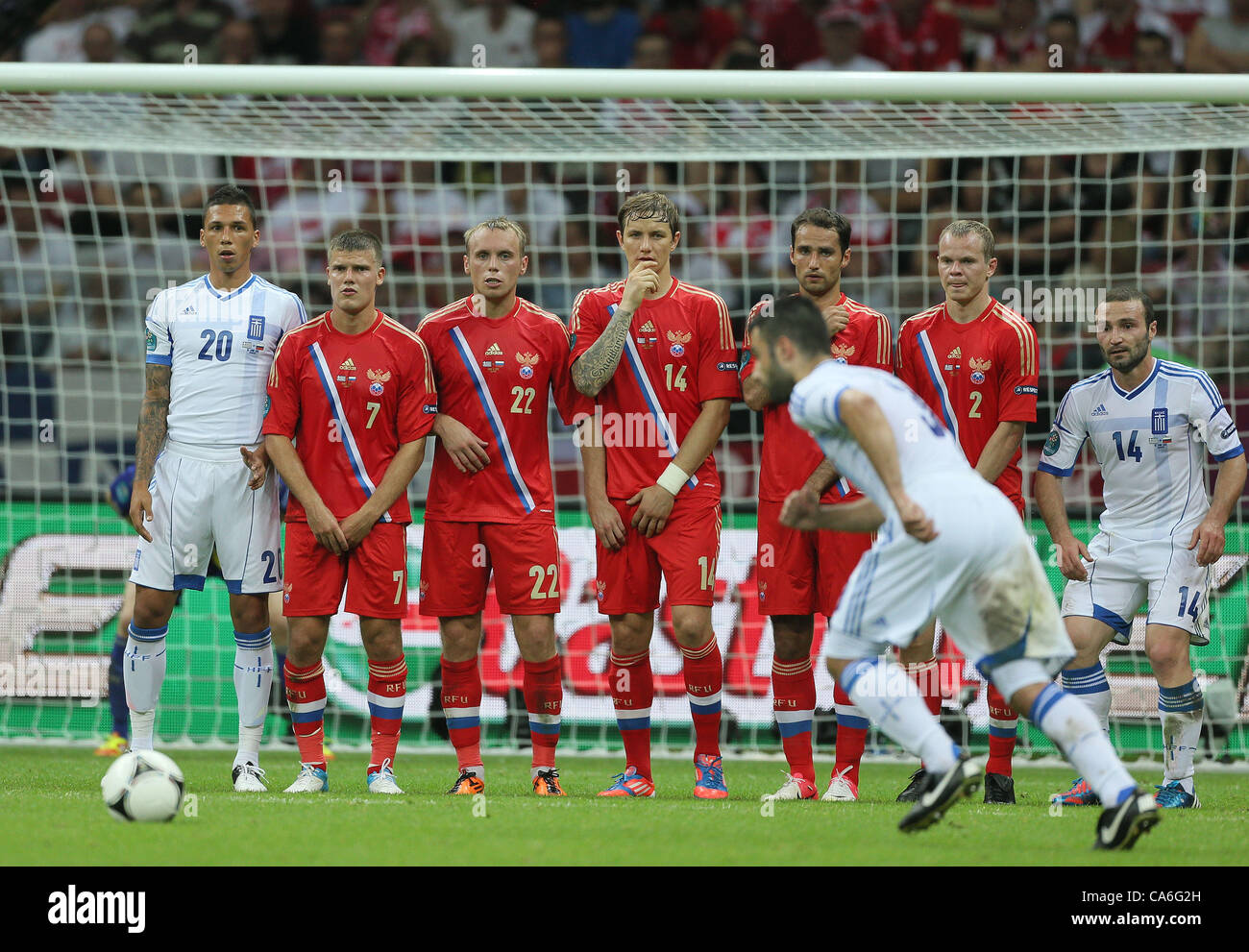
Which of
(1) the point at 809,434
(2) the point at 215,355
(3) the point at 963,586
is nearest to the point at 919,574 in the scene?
(3) the point at 963,586

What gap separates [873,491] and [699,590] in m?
1.55

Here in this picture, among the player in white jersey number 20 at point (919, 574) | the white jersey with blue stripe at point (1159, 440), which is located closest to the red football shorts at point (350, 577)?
the player in white jersey number 20 at point (919, 574)

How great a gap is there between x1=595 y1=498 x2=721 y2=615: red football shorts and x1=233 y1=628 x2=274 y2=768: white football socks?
1673 mm

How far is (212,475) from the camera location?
6.54 m

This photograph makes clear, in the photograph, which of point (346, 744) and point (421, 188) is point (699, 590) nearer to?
point (346, 744)

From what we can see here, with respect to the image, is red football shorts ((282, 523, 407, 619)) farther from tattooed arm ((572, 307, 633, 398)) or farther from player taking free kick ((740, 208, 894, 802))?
player taking free kick ((740, 208, 894, 802))

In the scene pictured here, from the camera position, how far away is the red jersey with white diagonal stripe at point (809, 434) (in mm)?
6281

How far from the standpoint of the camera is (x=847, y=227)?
6.33 metres

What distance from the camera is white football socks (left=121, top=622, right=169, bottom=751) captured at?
6566mm

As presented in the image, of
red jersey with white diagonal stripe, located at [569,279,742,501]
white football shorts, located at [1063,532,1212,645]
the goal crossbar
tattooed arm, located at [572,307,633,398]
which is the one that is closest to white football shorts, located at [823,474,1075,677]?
red jersey with white diagonal stripe, located at [569,279,742,501]

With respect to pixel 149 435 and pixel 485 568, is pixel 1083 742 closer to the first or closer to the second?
pixel 485 568

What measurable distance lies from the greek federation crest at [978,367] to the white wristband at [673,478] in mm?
1435

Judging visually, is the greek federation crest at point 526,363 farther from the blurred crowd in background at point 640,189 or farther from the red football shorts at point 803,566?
the blurred crowd in background at point 640,189
